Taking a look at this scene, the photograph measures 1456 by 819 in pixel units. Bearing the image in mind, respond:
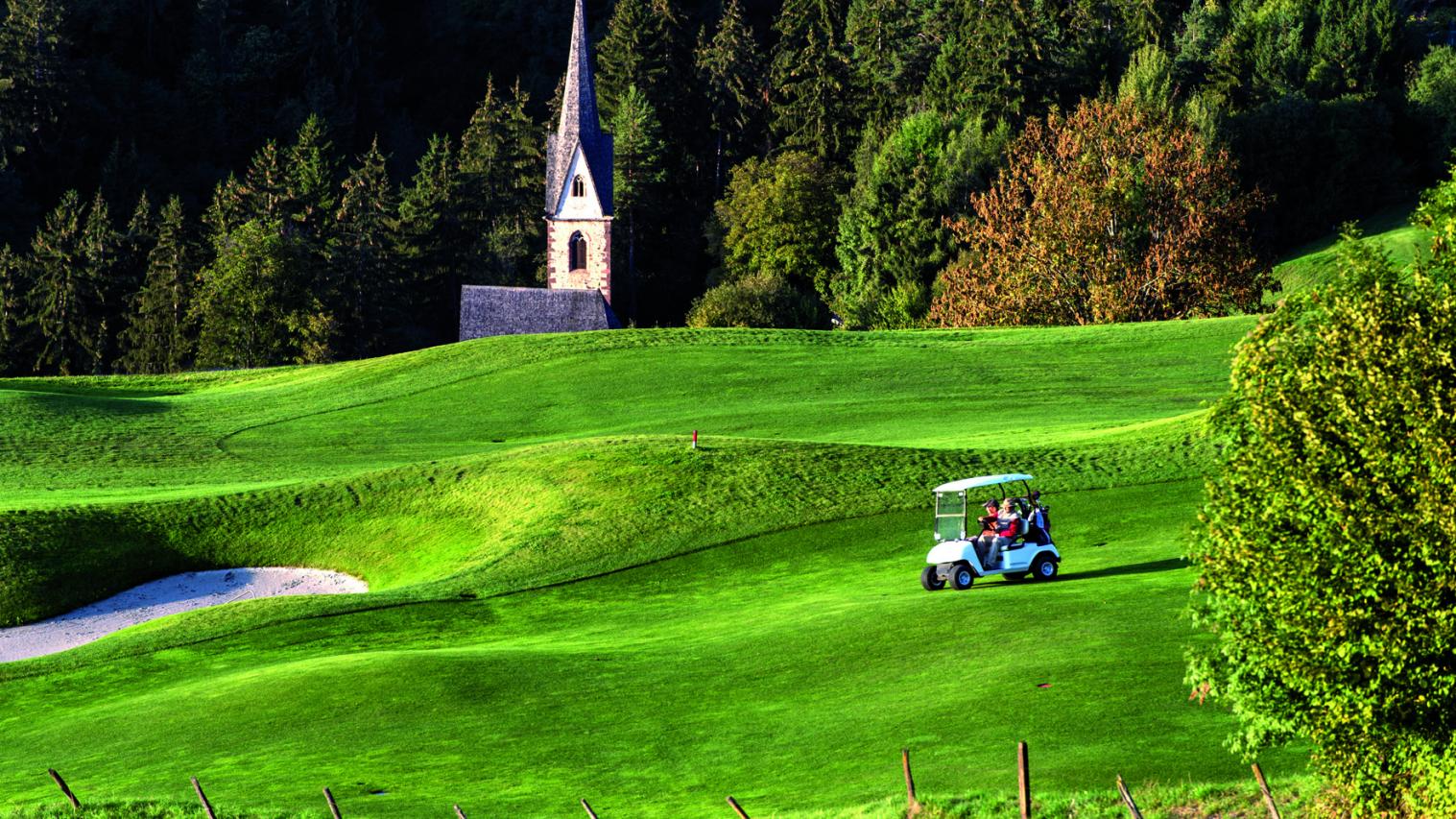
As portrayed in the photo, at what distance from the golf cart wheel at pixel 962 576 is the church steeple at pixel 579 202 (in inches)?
3548

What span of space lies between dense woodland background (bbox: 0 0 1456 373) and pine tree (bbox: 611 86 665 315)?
29 centimetres

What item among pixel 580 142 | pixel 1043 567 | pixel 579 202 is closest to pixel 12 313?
pixel 579 202

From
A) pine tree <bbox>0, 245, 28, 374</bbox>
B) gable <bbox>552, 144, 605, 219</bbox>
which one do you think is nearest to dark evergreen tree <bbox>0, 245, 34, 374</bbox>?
pine tree <bbox>0, 245, 28, 374</bbox>

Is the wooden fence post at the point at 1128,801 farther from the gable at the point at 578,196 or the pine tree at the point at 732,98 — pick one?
the pine tree at the point at 732,98

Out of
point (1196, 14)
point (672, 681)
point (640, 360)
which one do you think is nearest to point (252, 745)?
point (672, 681)

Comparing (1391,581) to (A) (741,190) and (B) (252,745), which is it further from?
(A) (741,190)

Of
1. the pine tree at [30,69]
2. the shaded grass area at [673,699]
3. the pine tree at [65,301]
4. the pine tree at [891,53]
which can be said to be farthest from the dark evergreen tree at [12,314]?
the shaded grass area at [673,699]

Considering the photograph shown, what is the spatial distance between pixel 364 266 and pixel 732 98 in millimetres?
39084

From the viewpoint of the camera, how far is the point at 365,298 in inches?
4808

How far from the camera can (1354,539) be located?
1898 centimetres

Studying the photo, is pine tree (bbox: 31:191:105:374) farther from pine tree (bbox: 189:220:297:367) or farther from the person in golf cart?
the person in golf cart

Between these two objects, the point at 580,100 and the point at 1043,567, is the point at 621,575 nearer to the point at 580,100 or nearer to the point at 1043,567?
the point at 1043,567

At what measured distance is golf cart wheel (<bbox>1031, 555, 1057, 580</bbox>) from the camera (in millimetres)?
32375

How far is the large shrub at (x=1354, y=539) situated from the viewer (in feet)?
61.4
